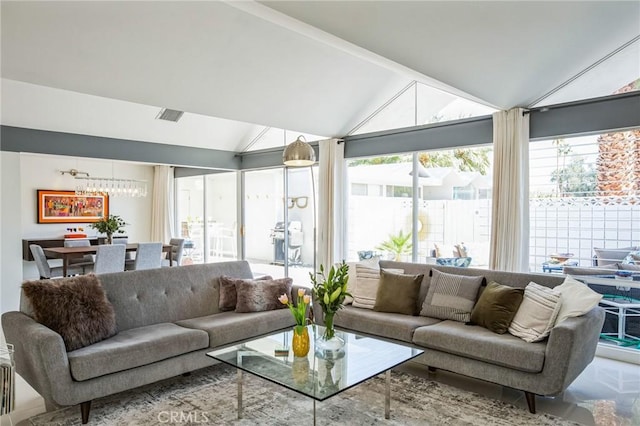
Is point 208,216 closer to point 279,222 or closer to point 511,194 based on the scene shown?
point 279,222

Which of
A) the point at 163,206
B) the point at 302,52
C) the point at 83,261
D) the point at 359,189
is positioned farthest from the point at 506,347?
the point at 163,206

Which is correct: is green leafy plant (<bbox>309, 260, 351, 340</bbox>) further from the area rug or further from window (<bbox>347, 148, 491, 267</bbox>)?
window (<bbox>347, 148, 491, 267</bbox>)

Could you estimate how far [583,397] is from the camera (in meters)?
3.20

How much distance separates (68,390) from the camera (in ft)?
8.79

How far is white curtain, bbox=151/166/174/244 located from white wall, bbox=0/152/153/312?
0.22 meters

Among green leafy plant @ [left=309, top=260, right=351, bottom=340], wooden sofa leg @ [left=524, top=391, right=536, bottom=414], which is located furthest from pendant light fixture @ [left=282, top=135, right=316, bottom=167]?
wooden sofa leg @ [left=524, top=391, right=536, bottom=414]

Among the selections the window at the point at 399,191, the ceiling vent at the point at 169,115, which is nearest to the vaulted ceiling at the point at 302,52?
the window at the point at 399,191

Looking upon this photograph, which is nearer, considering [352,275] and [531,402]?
[531,402]

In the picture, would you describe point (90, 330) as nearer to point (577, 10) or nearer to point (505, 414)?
point (505, 414)

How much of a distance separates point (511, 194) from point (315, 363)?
313cm

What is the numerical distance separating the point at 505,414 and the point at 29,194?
883 cm

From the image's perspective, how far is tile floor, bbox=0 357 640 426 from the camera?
2.88 metres

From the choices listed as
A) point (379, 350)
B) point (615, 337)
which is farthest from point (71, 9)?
point (615, 337)

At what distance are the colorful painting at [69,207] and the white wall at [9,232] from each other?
2.86 metres
